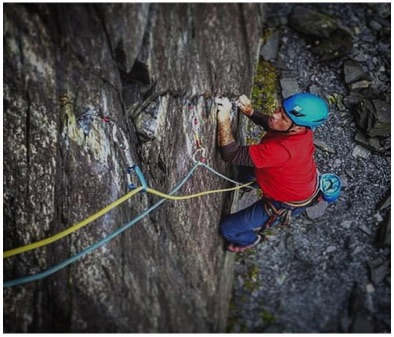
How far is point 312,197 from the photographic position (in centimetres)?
434

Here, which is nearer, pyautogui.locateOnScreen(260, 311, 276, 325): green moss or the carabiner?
the carabiner

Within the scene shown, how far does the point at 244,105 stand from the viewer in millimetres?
4191

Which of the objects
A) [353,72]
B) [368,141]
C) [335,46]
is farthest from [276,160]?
[335,46]

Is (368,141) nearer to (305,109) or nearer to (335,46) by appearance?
(335,46)

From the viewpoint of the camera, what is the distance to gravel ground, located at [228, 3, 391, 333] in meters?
4.35

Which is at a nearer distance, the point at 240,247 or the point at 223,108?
the point at 223,108

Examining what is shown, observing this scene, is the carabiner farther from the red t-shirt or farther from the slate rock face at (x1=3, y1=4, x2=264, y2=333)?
the red t-shirt

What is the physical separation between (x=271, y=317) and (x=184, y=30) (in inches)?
112

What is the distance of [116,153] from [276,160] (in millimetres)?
1407

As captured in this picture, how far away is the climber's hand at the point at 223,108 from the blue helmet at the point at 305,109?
1.79 feet

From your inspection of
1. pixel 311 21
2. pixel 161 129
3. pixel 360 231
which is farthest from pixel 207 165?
pixel 311 21

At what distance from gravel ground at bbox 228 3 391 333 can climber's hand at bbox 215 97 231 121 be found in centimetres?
94

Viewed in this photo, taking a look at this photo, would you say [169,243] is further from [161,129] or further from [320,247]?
[320,247]

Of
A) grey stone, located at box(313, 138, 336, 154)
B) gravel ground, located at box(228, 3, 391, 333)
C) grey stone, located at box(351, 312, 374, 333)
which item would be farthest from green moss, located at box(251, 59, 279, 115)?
grey stone, located at box(351, 312, 374, 333)
